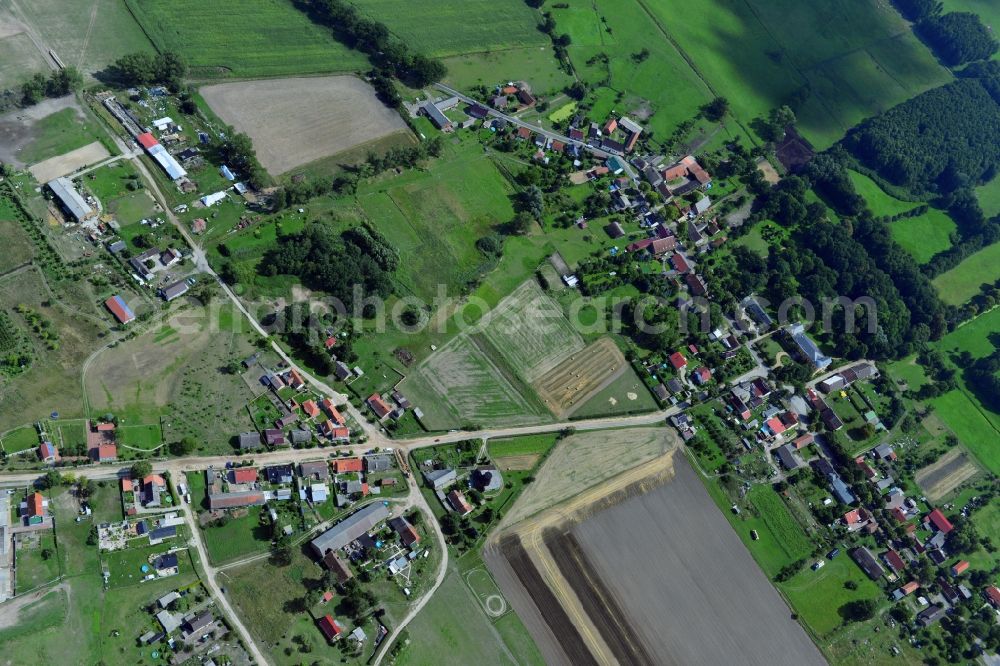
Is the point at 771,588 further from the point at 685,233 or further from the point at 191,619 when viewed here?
the point at 191,619

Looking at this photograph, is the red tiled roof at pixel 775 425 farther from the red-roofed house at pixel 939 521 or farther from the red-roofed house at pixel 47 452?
the red-roofed house at pixel 47 452

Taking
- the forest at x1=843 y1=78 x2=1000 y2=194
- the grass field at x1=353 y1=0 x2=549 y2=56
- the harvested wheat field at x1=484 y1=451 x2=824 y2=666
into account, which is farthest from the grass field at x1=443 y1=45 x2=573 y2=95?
the harvested wheat field at x1=484 y1=451 x2=824 y2=666

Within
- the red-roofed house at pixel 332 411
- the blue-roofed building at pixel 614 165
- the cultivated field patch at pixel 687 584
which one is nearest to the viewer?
the cultivated field patch at pixel 687 584

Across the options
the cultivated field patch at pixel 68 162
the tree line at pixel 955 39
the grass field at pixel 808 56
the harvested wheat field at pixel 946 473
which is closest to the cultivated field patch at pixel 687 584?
the harvested wheat field at pixel 946 473

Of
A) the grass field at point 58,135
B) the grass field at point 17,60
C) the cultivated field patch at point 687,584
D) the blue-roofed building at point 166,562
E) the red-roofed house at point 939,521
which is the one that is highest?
the grass field at point 17,60

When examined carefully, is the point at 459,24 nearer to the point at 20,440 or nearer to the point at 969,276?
the point at 20,440

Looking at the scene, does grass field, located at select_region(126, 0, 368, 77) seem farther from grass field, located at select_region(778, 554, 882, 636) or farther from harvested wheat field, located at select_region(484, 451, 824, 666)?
grass field, located at select_region(778, 554, 882, 636)
